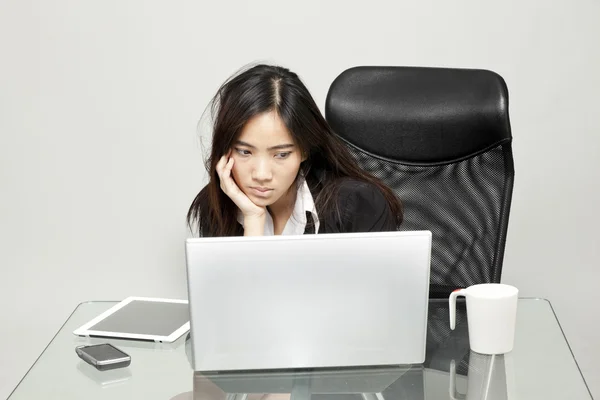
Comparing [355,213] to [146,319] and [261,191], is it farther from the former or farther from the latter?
[146,319]

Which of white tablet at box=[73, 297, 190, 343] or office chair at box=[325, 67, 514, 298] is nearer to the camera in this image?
white tablet at box=[73, 297, 190, 343]

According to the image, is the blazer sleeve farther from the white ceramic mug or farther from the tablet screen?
the white ceramic mug

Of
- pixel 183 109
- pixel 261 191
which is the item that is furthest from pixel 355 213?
pixel 183 109

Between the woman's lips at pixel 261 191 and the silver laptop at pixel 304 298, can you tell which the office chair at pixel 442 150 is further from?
the silver laptop at pixel 304 298

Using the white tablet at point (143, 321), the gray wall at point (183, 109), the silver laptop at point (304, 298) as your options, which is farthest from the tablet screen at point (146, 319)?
the gray wall at point (183, 109)

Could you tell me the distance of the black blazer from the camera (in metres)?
2.16

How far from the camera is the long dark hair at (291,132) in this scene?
2.01 meters

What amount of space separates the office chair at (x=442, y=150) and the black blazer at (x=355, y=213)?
159mm

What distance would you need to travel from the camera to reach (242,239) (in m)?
1.45

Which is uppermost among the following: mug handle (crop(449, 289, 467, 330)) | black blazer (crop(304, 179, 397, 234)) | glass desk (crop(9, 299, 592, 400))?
black blazer (crop(304, 179, 397, 234))

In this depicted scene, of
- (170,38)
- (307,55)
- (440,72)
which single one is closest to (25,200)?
(170,38)

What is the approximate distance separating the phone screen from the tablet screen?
0.27ft

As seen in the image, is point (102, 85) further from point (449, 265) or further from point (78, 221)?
point (449, 265)

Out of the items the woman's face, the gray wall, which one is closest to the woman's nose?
the woman's face
